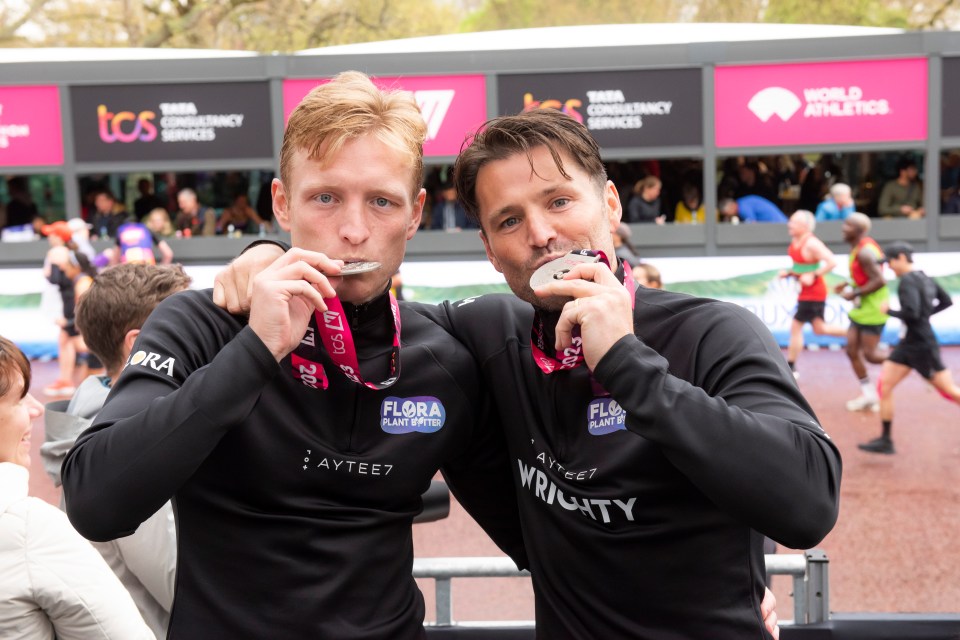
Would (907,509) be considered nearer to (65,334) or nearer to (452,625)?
(452,625)

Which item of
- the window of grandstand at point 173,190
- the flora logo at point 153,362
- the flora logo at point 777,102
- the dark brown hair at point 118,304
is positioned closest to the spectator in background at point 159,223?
the window of grandstand at point 173,190

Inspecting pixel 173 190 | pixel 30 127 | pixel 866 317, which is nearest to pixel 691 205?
pixel 866 317

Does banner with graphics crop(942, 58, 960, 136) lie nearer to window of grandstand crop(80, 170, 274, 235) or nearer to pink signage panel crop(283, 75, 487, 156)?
pink signage panel crop(283, 75, 487, 156)

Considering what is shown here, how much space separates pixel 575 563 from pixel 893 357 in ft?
24.4

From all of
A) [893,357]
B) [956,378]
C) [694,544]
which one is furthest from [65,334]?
[694,544]

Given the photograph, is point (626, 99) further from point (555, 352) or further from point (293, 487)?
point (293, 487)

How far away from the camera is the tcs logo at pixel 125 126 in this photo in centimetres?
1355

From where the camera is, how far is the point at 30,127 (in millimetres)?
13562

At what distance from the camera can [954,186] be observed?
1407 centimetres

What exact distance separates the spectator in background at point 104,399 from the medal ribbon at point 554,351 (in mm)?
1312

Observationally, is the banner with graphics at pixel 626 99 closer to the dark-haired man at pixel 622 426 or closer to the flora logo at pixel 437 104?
the flora logo at pixel 437 104

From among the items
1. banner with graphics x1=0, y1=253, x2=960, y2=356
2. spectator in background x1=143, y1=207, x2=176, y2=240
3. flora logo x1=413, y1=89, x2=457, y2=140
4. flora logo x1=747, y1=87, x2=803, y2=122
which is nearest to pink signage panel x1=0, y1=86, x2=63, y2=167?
spectator in background x1=143, y1=207, x2=176, y2=240

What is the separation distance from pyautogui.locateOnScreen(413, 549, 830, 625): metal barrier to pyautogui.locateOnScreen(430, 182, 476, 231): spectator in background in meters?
10.7

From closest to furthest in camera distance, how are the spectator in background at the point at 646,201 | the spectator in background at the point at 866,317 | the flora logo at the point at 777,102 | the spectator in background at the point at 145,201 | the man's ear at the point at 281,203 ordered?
1. the man's ear at the point at 281,203
2. the spectator in background at the point at 866,317
3. the flora logo at the point at 777,102
4. the spectator in background at the point at 646,201
5. the spectator in background at the point at 145,201
